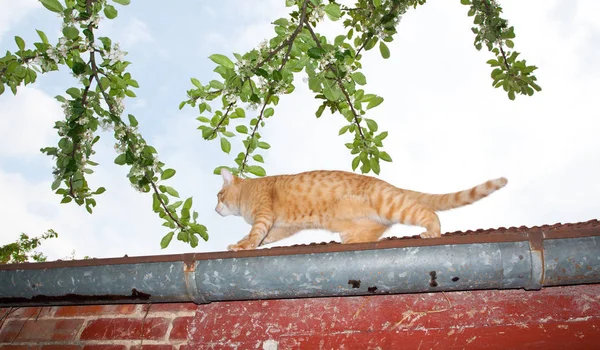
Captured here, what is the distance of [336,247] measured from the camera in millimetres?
1772

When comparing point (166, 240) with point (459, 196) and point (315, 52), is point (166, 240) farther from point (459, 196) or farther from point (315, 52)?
point (459, 196)

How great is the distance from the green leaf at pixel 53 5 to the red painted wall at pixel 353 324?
6.87 ft

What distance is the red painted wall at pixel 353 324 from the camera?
5.94 ft

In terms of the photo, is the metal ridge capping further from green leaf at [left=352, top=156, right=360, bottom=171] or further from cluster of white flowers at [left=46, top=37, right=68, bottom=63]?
green leaf at [left=352, top=156, right=360, bottom=171]

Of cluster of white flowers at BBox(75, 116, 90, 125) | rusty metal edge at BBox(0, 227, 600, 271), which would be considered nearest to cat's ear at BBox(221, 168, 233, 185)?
cluster of white flowers at BBox(75, 116, 90, 125)

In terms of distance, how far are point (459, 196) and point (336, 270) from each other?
4.82 feet

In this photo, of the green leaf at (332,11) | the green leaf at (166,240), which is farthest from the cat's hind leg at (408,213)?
the green leaf at (166,240)

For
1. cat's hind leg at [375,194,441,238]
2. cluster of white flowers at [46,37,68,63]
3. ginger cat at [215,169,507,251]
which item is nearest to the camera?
cat's hind leg at [375,194,441,238]

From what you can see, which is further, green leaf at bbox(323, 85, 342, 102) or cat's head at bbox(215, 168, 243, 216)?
cat's head at bbox(215, 168, 243, 216)

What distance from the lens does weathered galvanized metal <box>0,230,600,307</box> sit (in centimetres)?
164

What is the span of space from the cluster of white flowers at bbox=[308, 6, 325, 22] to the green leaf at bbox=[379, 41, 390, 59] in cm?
104

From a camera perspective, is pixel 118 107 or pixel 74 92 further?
→ pixel 118 107

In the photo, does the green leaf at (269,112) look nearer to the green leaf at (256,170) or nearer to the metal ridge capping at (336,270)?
the green leaf at (256,170)

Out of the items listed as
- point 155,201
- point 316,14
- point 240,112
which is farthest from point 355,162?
point 155,201
